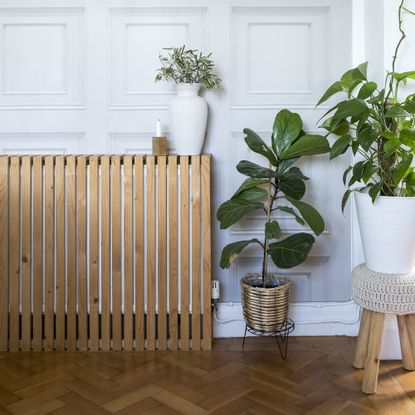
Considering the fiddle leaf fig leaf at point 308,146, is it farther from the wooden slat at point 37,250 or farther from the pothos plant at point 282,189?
the wooden slat at point 37,250

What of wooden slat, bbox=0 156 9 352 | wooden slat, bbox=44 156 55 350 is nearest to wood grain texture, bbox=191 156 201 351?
wooden slat, bbox=44 156 55 350

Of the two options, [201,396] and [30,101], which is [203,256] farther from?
[30,101]

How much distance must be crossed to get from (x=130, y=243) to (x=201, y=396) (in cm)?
81

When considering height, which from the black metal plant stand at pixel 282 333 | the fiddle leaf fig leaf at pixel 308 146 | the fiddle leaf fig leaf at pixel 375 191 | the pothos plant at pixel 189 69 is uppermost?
the pothos plant at pixel 189 69

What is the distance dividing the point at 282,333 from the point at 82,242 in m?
1.10

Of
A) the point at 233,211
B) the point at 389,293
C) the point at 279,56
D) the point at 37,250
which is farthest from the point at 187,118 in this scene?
the point at 389,293

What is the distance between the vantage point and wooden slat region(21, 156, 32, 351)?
2.72 metres

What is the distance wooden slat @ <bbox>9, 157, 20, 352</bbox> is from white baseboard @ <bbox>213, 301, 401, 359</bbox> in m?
0.96

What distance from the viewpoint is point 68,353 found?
8.91 feet

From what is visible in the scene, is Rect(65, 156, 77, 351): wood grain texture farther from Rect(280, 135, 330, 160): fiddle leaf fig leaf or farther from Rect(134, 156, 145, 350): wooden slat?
Rect(280, 135, 330, 160): fiddle leaf fig leaf

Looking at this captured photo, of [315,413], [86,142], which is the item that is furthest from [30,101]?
[315,413]

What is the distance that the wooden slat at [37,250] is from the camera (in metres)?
2.71

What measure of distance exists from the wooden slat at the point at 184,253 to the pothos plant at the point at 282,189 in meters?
0.20

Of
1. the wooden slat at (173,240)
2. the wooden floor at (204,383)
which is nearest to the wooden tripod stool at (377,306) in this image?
the wooden floor at (204,383)
